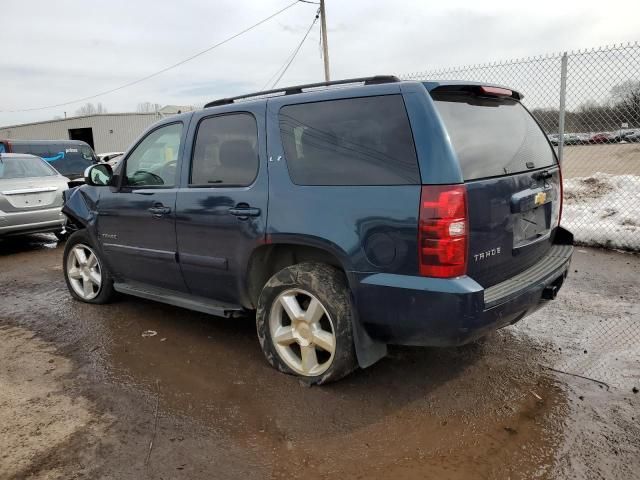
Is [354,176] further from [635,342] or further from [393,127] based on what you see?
[635,342]

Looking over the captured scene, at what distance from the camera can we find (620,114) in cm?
680

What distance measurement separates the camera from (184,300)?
388 cm

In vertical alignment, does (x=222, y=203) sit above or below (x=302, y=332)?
above

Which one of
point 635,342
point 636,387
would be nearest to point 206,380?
point 636,387

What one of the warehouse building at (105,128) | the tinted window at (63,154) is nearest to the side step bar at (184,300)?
the tinted window at (63,154)

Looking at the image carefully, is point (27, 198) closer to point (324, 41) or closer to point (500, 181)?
point (500, 181)

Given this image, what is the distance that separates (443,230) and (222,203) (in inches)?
63.6

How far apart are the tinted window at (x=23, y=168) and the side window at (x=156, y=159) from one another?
5.45m

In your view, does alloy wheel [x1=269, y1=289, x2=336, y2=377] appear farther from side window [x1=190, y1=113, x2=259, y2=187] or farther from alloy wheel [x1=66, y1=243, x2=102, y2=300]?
alloy wheel [x1=66, y1=243, x2=102, y2=300]

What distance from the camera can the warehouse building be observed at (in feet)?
117

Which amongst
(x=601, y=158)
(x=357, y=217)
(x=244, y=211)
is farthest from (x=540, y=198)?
(x=601, y=158)

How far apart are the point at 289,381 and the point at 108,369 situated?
139 centimetres

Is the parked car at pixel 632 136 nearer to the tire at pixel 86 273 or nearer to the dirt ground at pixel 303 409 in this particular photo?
the dirt ground at pixel 303 409

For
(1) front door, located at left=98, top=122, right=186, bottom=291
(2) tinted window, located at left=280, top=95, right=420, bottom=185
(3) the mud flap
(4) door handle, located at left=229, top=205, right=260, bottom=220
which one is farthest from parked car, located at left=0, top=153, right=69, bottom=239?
(3) the mud flap
